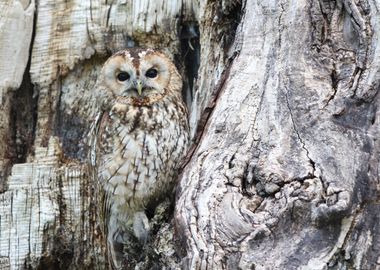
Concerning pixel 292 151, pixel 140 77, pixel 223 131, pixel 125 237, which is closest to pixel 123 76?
pixel 140 77

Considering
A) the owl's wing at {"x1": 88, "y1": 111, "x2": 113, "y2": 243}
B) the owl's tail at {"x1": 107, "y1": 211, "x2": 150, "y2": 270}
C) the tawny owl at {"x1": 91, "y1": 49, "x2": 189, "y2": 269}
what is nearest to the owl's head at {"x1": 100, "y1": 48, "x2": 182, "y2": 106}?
the tawny owl at {"x1": 91, "y1": 49, "x2": 189, "y2": 269}

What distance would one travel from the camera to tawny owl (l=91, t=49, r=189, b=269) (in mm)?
2928

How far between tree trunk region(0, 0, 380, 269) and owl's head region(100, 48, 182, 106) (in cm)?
13

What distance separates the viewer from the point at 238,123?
8.20 ft

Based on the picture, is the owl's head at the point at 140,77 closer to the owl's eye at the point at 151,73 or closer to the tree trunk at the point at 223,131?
the owl's eye at the point at 151,73

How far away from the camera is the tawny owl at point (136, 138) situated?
2.93 meters

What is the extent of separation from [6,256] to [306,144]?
5.06 ft

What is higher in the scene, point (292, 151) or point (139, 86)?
point (139, 86)

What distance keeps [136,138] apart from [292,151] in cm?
77

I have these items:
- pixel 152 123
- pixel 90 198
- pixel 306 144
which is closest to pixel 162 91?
pixel 152 123

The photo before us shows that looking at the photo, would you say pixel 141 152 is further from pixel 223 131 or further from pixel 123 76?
pixel 223 131

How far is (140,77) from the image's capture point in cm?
303

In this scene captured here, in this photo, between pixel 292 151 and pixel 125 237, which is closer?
pixel 292 151

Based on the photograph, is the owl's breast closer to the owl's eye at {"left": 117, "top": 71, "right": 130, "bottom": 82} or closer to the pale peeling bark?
the owl's eye at {"left": 117, "top": 71, "right": 130, "bottom": 82}
